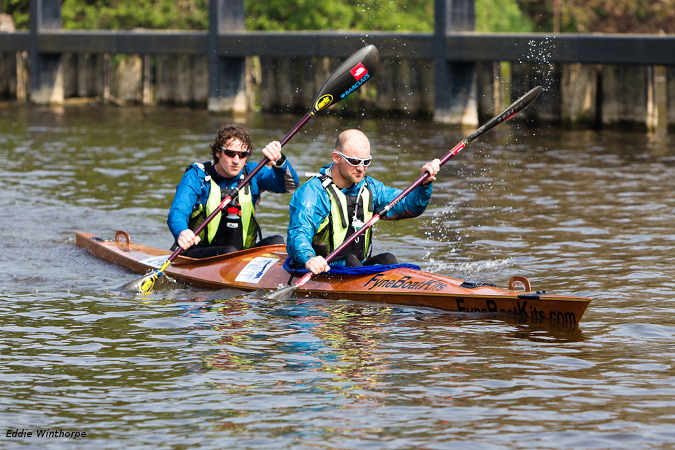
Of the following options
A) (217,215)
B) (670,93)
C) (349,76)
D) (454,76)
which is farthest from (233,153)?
(454,76)

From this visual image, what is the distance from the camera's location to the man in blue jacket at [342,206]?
873 centimetres

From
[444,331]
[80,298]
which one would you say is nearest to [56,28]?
[80,298]

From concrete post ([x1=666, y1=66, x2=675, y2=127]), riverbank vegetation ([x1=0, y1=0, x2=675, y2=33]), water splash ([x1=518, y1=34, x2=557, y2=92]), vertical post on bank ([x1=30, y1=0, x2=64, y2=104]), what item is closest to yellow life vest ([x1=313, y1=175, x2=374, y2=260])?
water splash ([x1=518, y1=34, x2=557, y2=92])

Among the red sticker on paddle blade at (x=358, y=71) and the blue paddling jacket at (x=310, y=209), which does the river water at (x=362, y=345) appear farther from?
the red sticker on paddle blade at (x=358, y=71)

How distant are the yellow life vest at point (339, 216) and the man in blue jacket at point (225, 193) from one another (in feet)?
3.01

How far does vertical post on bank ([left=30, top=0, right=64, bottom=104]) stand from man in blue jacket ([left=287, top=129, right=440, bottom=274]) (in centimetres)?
2296

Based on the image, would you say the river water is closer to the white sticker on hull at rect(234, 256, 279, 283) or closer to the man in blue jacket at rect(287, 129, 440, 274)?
the white sticker on hull at rect(234, 256, 279, 283)

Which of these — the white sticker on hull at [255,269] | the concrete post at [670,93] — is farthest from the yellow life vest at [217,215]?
the concrete post at [670,93]

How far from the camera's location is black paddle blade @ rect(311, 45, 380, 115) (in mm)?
10898

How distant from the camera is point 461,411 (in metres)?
6.45

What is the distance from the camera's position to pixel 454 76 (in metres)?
23.8

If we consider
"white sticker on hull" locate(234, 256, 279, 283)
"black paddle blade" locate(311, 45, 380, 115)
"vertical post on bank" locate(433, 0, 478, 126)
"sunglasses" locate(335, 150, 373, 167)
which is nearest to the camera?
"sunglasses" locate(335, 150, 373, 167)

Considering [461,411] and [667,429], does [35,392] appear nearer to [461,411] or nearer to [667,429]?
[461,411]

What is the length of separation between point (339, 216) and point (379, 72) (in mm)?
17299
